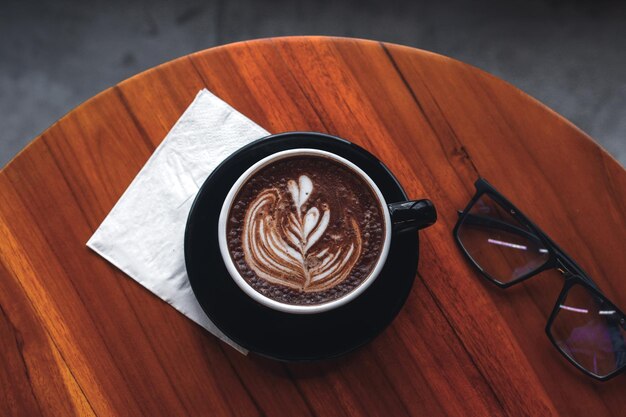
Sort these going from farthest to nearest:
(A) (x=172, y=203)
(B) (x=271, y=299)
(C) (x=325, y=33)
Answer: (C) (x=325, y=33) < (A) (x=172, y=203) < (B) (x=271, y=299)

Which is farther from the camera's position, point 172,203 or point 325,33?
point 325,33

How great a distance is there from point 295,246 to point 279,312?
0.34 feet

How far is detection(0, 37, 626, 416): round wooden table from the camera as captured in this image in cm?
79

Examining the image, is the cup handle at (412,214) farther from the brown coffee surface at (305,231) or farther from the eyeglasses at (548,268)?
the eyeglasses at (548,268)

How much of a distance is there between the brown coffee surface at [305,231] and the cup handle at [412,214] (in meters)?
0.02

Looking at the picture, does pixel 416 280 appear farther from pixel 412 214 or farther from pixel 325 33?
pixel 325 33

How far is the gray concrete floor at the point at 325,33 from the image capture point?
146 cm

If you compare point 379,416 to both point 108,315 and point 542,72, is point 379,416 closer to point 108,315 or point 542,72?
point 108,315

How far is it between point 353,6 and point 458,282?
3.12 ft

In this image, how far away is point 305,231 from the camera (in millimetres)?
729

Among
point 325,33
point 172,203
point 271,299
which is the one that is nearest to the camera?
point 271,299

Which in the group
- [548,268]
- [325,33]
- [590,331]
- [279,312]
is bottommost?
[590,331]

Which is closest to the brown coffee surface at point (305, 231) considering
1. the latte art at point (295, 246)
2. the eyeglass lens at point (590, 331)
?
the latte art at point (295, 246)

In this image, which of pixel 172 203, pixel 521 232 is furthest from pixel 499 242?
pixel 172 203
